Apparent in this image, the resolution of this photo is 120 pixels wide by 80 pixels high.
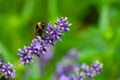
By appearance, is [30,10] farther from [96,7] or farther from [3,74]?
[3,74]

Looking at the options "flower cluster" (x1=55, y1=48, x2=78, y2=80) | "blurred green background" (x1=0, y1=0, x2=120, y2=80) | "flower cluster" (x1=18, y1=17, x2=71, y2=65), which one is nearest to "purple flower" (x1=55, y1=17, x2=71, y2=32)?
"flower cluster" (x1=18, y1=17, x2=71, y2=65)

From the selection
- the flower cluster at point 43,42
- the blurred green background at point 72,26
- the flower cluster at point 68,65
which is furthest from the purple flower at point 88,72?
the blurred green background at point 72,26

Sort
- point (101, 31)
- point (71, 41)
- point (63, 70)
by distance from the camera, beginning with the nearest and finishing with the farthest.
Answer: point (63, 70) < point (101, 31) < point (71, 41)

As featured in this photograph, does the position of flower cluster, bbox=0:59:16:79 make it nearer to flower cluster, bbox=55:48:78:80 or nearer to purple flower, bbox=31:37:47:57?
purple flower, bbox=31:37:47:57

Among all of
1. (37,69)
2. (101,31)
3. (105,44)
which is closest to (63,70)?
(37,69)

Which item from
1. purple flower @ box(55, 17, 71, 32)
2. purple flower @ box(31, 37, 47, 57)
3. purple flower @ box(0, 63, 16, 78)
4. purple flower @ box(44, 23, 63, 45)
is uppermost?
purple flower @ box(55, 17, 71, 32)

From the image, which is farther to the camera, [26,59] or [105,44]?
[105,44]

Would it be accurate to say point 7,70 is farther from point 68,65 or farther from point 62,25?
point 68,65
